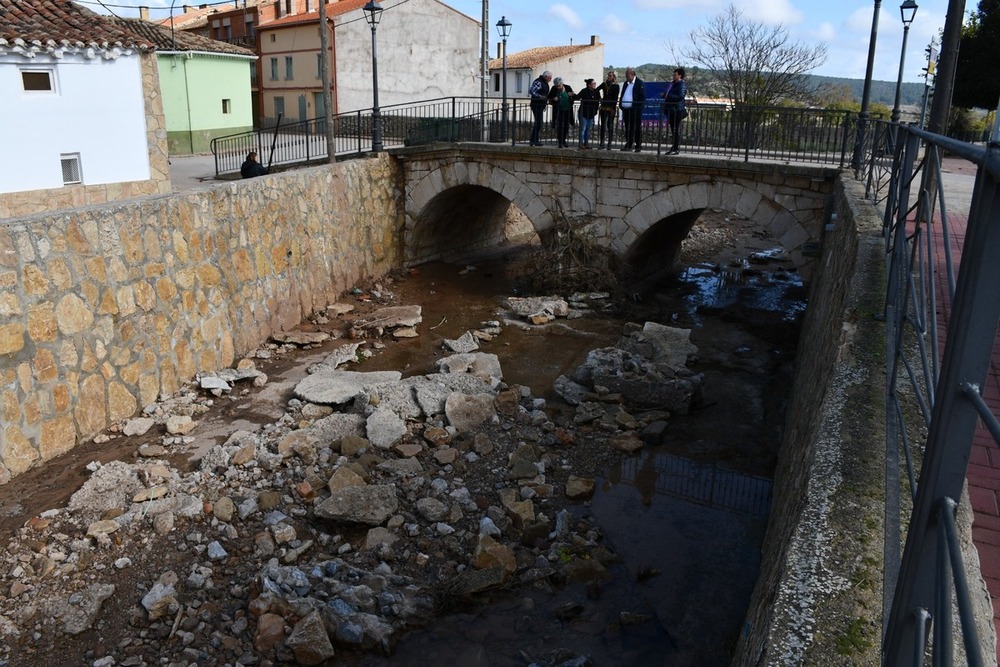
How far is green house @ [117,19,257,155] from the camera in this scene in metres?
25.4

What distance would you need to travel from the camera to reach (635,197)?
1416cm

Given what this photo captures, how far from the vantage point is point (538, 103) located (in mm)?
15156

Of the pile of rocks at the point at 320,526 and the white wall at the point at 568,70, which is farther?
the white wall at the point at 568,70

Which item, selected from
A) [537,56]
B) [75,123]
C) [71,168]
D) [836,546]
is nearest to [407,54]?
[537,56]

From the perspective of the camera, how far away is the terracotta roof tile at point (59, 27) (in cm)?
1245

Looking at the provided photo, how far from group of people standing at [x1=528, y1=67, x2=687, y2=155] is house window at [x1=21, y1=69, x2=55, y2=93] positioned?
8.42 m

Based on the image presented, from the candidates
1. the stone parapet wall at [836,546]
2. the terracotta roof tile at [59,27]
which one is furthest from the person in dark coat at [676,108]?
the stone parapet wall at [836,546]

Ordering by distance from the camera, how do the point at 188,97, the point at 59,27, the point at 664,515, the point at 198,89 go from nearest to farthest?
1. the point at 664,515
2. the point at 59,27
3. the point at 188,97
4. the point at 198,89

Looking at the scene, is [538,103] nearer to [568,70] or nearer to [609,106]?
[609,106]

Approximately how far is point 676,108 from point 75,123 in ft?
33.9

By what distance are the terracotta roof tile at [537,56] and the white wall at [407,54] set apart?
13.7 feet

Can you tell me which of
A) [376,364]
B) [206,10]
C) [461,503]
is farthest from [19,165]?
[206,10]

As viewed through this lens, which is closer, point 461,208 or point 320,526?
point 320,526

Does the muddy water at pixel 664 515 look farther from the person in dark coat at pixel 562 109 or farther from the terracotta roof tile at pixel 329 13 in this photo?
the terracotta roof tile at pixel 329 13
